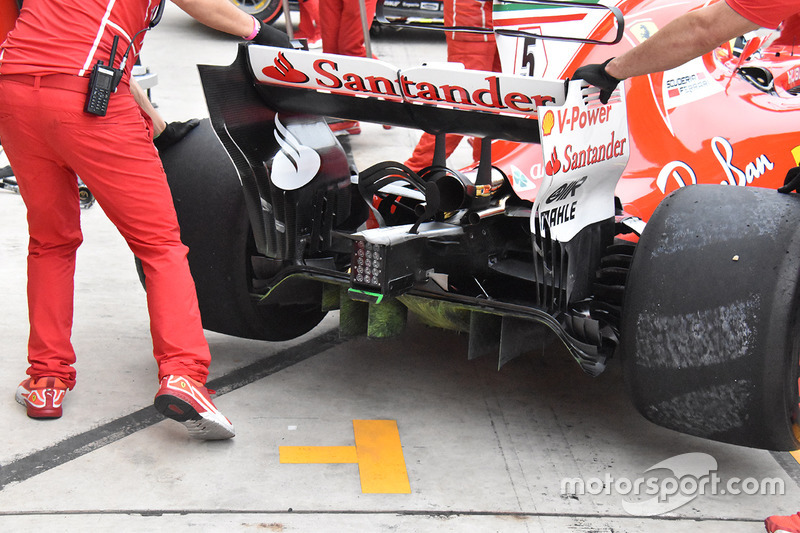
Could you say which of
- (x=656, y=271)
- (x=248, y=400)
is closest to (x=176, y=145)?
(x=248, y=400)

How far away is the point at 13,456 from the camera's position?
10.1 feet

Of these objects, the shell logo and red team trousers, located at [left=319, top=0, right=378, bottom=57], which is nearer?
the shell logo

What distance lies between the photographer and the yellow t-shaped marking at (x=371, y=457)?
3018 millimetres

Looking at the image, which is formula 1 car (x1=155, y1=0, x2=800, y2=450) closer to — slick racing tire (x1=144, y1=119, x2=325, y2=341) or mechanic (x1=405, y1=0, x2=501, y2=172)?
slick racing tire (x1=144, y1=119, x2=325, y2=341)

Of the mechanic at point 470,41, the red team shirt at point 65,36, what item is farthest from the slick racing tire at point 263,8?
the red team shirt at point 65,36

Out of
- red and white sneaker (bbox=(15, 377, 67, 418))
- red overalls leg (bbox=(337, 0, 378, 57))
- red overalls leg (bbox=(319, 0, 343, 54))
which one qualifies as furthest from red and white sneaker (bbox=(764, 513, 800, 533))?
red overalls leg (bbox=(319, 0, 343, 54))

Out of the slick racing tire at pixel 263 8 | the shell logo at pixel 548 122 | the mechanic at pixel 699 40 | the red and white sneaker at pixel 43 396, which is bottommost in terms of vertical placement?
the red and white sneaker at pixel 43 396

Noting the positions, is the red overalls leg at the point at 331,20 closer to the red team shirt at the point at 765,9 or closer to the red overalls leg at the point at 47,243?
the red overalls leg at the point at 47,243

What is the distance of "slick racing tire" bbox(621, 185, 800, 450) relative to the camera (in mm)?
2719

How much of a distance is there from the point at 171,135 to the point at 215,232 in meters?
0.42

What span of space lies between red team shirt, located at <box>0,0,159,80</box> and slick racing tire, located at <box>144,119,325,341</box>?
0.65m

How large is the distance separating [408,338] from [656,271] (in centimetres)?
152

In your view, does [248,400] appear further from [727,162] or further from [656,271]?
[727,162]

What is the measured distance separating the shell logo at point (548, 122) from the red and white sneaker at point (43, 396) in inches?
73.5
